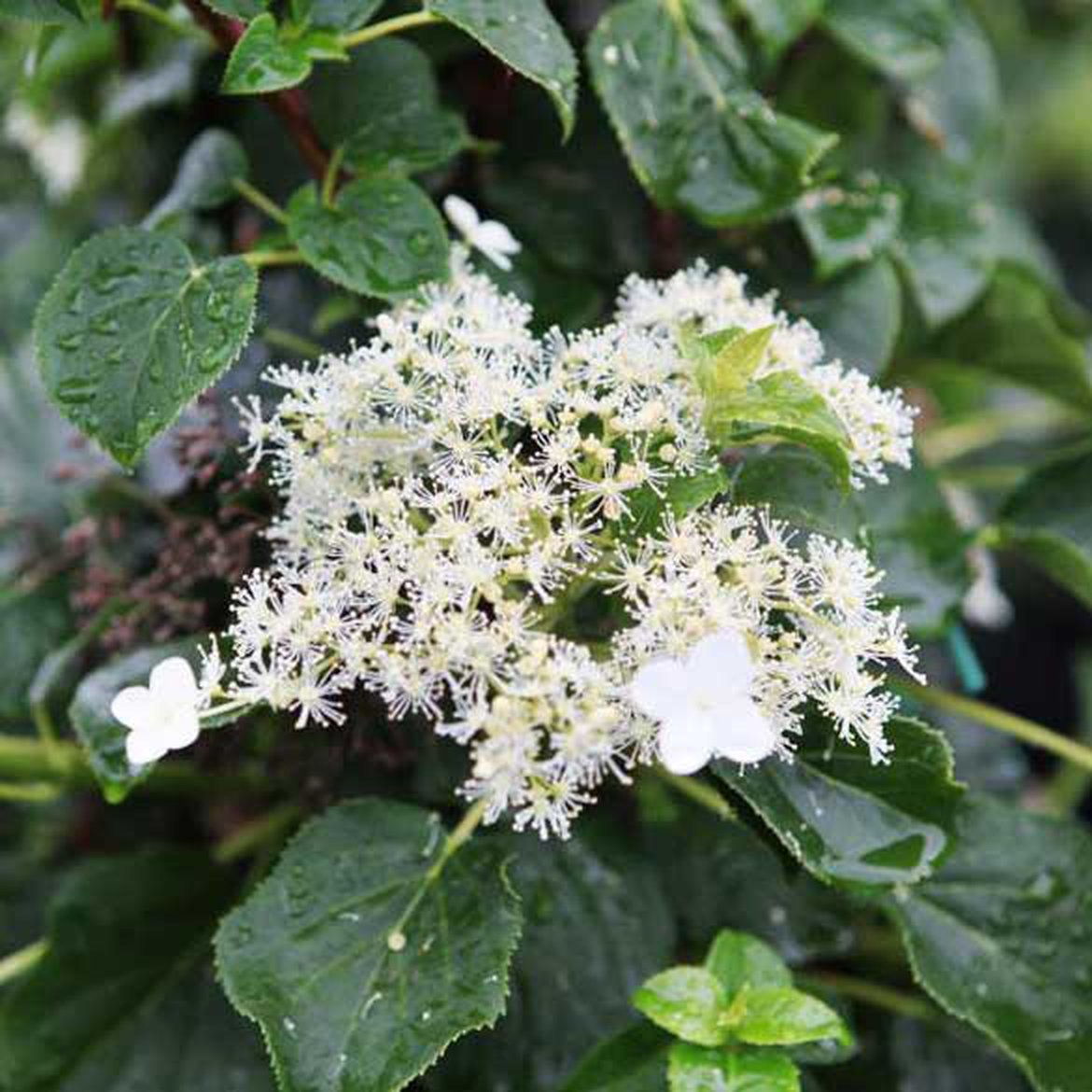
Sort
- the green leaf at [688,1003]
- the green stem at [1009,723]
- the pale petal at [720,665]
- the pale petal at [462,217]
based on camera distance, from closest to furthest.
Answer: the pale petal at [720,665], the green leaf at [688,1003], the pale petal at [462,217], the green stem at [1009,723]

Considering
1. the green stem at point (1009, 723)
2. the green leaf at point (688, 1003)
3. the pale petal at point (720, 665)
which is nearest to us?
the pale petal at point (720, 665)

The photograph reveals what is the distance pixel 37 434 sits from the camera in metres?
1.16

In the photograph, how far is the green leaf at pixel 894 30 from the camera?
1053mm

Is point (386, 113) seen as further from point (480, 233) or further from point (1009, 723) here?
point (1009, 723)

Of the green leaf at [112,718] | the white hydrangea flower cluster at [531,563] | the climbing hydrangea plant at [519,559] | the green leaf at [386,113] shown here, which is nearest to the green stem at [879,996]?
the climbing hydrangea plant at [519,559]

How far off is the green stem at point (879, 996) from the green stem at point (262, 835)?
0.39m

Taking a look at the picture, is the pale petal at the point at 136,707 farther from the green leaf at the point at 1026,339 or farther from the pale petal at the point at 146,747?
the green leaf at the point at 1026,339

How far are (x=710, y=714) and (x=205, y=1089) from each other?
1.66 feet

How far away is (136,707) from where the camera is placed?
68 centimetres

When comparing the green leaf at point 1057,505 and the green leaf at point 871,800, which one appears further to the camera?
the green leaf at point 1057,505

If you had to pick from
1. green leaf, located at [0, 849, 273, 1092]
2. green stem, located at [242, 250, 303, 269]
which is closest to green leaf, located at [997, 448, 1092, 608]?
green stem, located at [242, 250, 303, 269]

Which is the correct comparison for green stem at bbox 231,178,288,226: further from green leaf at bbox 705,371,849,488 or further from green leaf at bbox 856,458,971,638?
green leaf at bbox 856,458,971,638

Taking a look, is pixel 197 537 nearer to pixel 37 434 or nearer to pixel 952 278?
pixel 37 434

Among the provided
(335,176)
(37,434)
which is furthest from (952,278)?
(37,434)
